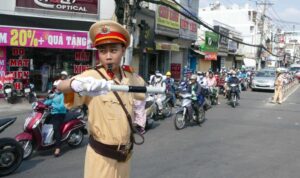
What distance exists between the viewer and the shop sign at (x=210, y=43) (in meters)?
31.7

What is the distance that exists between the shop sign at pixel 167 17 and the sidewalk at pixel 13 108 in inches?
394

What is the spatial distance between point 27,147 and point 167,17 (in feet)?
58.0

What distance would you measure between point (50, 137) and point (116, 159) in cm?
457

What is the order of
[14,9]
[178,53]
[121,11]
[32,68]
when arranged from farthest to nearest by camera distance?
[178,53] → [32,68] → [14,9] → [121,11]

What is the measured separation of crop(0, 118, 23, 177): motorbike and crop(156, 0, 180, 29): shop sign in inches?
653

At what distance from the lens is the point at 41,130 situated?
6863 mm

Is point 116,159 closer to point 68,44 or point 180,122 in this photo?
point 180,122

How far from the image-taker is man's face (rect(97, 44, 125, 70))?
259cm

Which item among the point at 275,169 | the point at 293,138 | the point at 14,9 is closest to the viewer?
the point at 275,169

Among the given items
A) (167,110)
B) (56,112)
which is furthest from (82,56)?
(56,112)

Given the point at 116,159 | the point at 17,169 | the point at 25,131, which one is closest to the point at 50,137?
the point at 25,131

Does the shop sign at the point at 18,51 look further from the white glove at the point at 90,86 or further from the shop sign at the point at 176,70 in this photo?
the white glove at the point at 90,86

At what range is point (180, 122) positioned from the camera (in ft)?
34.5

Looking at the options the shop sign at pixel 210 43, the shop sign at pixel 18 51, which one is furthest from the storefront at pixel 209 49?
the shop sign at pixel 18 51
